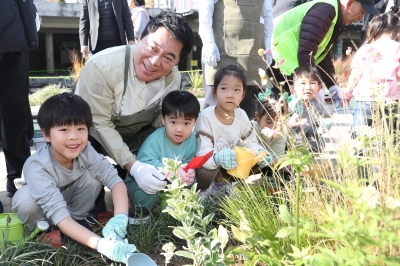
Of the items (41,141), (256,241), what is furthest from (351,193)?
(41,141)

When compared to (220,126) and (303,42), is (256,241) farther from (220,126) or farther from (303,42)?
(303,42)

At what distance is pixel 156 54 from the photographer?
8.21 feet

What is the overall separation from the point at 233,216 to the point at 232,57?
161 centimetres

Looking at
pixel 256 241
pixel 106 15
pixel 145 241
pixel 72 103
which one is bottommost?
pixel 145 241

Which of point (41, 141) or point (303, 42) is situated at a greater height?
point (303, 42)

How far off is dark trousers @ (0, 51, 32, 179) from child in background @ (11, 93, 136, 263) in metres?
0.62

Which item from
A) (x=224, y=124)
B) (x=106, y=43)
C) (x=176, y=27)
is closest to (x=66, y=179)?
(x=176, y=27)

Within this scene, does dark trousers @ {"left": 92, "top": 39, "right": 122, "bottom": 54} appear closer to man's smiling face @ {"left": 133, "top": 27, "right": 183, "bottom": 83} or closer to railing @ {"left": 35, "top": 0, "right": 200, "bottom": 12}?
man's smiling face @ {"left": 133, "top": 27, "right": 183, "bottom": 83}

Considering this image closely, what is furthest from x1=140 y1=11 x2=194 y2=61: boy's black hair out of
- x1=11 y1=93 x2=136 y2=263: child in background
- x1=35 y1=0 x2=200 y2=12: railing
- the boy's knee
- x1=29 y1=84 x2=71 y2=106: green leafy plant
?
x1=35 y1=0 x2=200 y2=12: railing

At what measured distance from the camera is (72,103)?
2254 mm

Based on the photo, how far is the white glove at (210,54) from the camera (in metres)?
3.24

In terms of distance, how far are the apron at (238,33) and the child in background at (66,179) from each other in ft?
4.51

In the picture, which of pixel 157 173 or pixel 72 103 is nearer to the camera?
pixel 72 103

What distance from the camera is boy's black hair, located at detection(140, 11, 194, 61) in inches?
96.4
